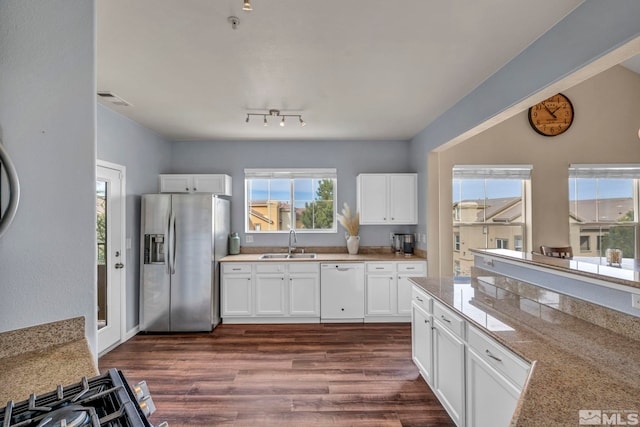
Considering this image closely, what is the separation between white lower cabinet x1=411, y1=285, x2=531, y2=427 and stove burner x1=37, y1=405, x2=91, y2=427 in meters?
1.56

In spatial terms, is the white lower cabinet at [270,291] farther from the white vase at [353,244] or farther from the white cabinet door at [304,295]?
the white vase at [353,244]

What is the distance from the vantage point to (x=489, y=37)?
6.64 ft

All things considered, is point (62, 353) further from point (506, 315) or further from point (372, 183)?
point (372, 183)

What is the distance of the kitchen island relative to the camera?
3.25 ft

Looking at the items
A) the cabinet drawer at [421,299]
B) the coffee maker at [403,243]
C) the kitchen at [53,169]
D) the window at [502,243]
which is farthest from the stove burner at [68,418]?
the window at [502,243]

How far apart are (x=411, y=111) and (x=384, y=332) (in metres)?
2.69

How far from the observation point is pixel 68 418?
65 cm

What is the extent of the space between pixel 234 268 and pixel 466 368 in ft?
10.1

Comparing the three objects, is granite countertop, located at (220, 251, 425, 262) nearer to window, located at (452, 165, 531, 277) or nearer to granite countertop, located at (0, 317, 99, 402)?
window, located at (452, 165, 531, 277)

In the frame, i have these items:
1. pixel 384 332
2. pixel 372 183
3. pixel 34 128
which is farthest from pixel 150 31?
pixel 384 332

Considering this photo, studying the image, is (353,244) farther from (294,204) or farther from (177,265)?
(177,265)

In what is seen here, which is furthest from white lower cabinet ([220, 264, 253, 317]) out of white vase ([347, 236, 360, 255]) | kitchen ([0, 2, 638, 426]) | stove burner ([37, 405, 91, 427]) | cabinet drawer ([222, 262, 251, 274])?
stove burner ([37, 405, 91, 427])

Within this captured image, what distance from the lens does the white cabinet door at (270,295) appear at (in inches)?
163

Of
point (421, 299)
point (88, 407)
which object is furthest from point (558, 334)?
point (88, 407)
